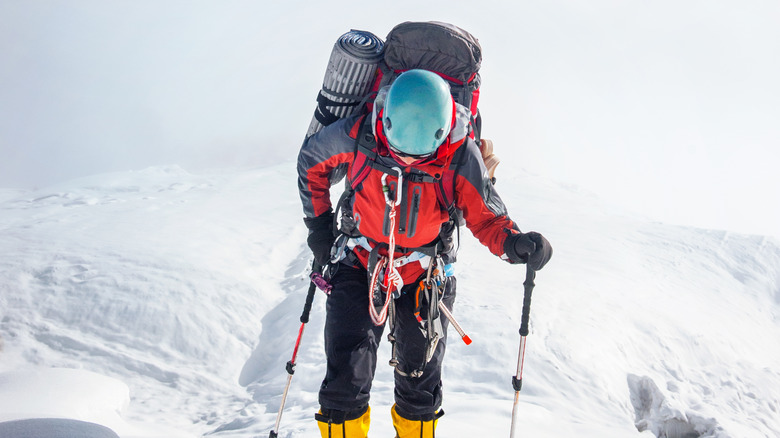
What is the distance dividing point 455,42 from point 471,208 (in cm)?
111

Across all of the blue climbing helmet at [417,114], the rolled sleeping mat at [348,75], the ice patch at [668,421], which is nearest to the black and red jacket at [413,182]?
the blue climbing helmet at [417,114]

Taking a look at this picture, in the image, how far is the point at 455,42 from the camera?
3055 millimetres

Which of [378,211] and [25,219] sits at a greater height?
[378,211]

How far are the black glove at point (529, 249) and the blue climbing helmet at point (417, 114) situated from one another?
0.81 metres

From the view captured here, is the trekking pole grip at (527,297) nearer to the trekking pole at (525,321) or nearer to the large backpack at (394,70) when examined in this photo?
the trekking pole at (525,321)

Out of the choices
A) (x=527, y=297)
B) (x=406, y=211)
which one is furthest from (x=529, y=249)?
(x=406, y=211)

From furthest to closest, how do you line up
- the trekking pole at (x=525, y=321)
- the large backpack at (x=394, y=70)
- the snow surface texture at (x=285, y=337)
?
the snow surface texture at (x=285, y=337) < the trekking pole at (x=525, y=321) < the large backpack at (x=394, y=70)

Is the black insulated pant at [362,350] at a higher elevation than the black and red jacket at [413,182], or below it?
below

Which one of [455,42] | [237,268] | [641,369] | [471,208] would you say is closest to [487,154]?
[471,208]

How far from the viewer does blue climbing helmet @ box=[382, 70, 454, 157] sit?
2617mm

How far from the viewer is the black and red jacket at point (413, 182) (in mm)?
2873

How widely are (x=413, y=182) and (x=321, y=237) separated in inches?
36.6

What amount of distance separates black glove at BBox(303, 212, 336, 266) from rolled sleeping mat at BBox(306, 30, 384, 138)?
70 centimetres

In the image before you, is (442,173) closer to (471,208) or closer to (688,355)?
(471,208)
